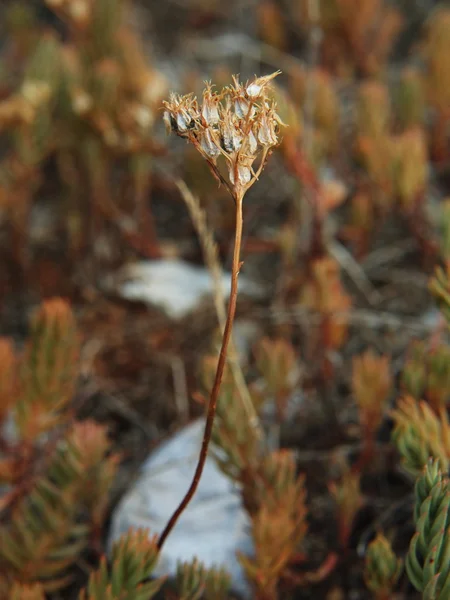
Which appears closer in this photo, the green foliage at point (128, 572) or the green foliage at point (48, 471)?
the green foliage at point (128, 572)

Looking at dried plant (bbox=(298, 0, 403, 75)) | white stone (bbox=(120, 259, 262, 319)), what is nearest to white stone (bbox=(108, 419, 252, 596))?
white stone (bbox=(120, 259, 262, 319))

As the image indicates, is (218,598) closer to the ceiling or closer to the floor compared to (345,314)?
closer to the floor

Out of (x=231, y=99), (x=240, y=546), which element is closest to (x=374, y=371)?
(x=240, y=546)

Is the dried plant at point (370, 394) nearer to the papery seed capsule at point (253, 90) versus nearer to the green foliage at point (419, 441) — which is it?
the green foliage at point (419, 441)

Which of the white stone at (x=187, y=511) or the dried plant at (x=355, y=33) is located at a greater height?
the dried plant at (x=355, y=33)

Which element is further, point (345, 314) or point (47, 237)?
point (47, 237)

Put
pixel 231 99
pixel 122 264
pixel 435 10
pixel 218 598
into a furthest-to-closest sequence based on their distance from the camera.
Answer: pixel 435 10 < pixel 122 264 < pixel 218 598 < pixel 231 99

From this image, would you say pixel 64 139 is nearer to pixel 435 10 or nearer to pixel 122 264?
pixel 122 264

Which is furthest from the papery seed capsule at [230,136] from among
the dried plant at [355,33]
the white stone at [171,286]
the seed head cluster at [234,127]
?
the dried plant at [355,33]
